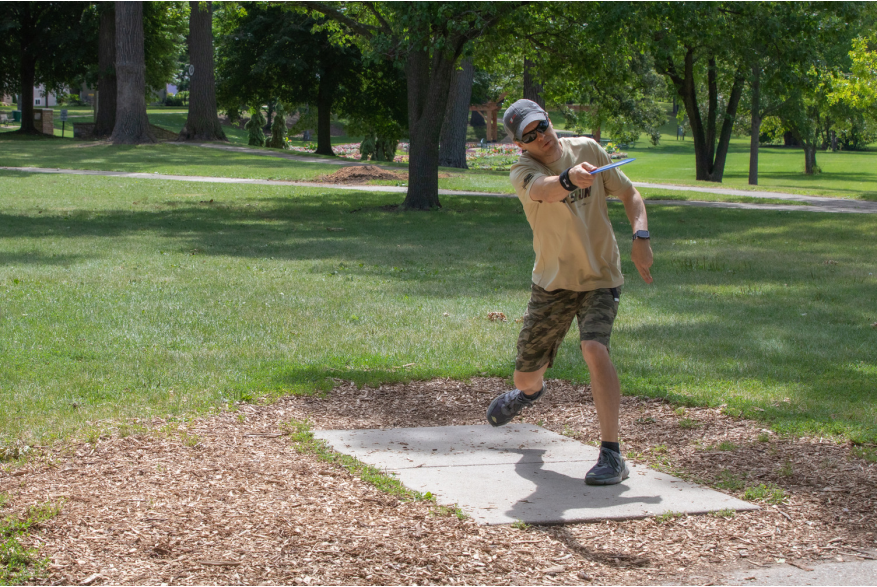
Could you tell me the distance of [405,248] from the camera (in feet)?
42.0

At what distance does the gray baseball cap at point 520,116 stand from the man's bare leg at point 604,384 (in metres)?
1.05

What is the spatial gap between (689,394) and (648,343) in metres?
1.39

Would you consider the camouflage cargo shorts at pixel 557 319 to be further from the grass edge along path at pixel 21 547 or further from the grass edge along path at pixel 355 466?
the grass edge along path at pixel 21 547

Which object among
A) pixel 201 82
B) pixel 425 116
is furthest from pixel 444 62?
pixel 201 82

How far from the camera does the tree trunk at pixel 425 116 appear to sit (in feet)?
55.8

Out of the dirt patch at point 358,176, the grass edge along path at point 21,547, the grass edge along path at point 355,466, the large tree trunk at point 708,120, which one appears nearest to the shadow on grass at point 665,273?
the grass edge along path at point 355,466

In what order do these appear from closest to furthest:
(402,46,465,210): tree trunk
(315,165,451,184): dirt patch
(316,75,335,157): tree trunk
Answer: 1. (402,46,465,210): tree trunk
2. (315,165,451,184): dirt patch
3. (316,75,335,157): tree trunk

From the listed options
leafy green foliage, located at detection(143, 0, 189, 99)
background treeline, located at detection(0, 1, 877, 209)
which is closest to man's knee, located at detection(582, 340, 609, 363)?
background treeline, located at detection(0, 1, 877, 209)

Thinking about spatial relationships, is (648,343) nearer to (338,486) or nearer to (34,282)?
(338,486)

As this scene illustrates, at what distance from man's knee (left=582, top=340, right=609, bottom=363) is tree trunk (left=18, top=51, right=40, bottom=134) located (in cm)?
4167

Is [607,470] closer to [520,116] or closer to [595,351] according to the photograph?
[595,351]

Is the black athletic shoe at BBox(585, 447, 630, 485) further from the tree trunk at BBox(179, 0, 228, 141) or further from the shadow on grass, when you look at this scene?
the tree trunk at BBox(179, 0, 228, 141)

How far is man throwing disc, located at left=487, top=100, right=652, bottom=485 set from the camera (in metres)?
4.19

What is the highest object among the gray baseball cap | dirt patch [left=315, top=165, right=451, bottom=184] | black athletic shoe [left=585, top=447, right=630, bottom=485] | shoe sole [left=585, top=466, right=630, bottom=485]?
the gray baseball cap
